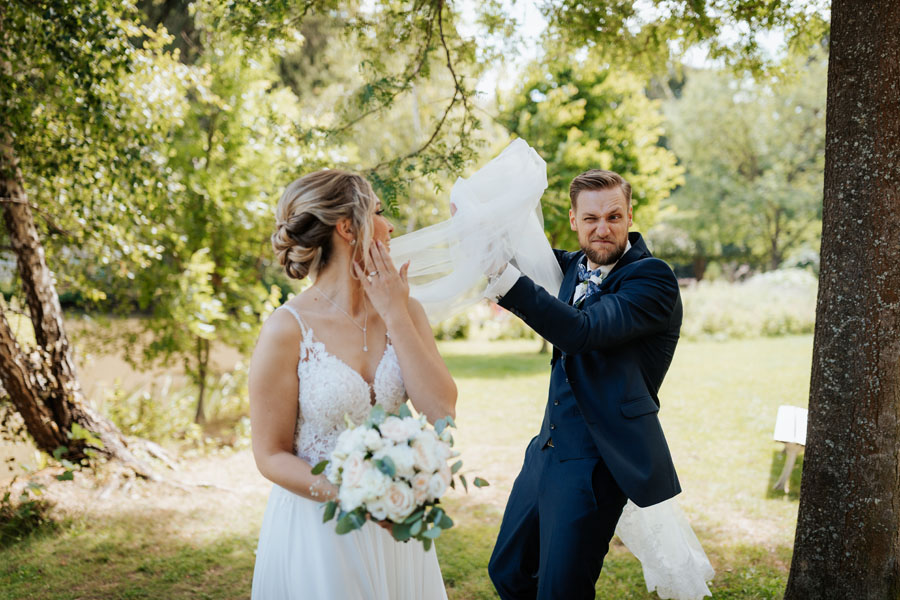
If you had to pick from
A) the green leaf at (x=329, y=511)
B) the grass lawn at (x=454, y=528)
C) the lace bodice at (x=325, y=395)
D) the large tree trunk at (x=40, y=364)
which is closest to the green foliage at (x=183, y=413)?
the grass lawn at (x=454, y=528)

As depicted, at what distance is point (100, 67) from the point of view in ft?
16.6

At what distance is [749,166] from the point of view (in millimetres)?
32938

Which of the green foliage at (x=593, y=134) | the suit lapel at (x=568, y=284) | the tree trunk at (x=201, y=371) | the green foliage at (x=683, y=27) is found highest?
the green foliage at (x=593, y=134)

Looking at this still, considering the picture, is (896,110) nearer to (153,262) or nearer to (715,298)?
(153,262)

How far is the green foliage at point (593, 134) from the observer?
13.1 metres

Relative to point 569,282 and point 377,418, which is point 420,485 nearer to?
point 377,418

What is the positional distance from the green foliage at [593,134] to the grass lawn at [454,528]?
570 centimetres

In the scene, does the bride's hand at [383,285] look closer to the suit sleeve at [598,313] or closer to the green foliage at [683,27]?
the suit sleeve at [598,313]

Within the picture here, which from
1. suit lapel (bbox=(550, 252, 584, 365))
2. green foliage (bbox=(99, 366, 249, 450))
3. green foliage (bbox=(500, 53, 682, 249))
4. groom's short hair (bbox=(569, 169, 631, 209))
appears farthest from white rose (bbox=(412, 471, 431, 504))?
green foliage (bbox=(500, 53, 682, 249))

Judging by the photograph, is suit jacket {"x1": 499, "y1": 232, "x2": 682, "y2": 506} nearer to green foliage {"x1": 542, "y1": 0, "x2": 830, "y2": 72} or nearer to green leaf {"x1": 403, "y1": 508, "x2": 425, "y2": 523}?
green leaf {"x1": 403, "y1": 508, "x2": 425, "y2": 523}

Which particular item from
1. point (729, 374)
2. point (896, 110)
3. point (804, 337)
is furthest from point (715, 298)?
point (896, 110)

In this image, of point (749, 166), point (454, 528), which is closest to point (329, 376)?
point (454, 528)

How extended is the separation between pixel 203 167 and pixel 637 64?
627cm

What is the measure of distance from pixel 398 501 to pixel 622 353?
4.68 ft
